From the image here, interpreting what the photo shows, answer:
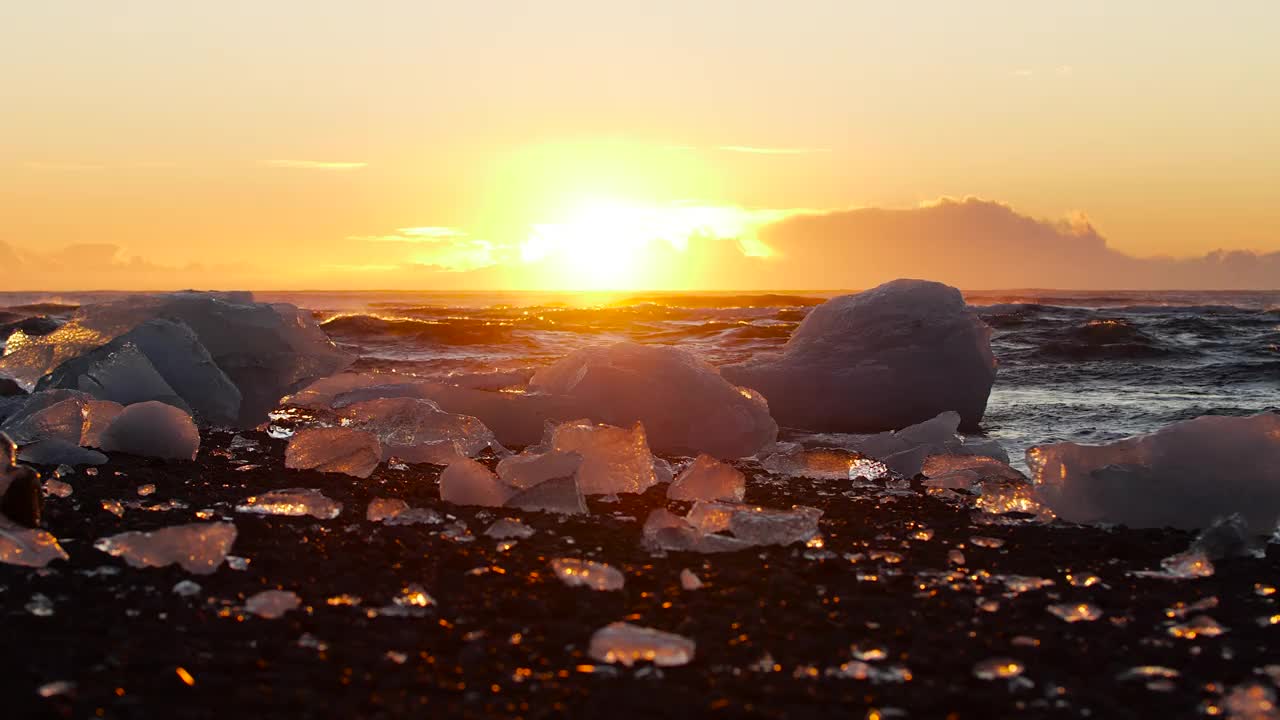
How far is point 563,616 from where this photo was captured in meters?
2.02

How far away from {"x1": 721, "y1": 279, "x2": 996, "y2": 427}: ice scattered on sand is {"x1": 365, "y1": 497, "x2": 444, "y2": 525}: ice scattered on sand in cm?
323

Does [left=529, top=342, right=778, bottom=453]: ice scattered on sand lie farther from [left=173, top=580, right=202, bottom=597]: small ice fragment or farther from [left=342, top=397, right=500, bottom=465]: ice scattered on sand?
[left=173, top=580, right=202, bottom=597]: small ice fragment

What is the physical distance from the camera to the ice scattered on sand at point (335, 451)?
146 inches

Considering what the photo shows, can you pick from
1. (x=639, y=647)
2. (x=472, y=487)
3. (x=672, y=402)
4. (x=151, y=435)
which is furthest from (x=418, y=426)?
(x=639, y=647)

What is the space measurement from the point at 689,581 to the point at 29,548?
164 centimetres

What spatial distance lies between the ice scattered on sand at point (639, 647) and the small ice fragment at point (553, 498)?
3.91ft

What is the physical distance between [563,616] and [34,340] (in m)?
4.96

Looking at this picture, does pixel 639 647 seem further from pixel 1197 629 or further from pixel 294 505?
pixel 294 505

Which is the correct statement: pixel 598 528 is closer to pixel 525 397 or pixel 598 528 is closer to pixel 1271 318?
pixel 525 397

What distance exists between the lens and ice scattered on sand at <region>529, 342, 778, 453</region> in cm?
473

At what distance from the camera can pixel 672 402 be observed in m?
4.85

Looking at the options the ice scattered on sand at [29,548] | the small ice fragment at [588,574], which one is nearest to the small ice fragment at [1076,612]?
the small ice fragment at [588,574]

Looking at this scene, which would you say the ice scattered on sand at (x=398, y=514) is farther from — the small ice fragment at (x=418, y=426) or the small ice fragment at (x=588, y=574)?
the small ice fragment at (x=418, y=426)

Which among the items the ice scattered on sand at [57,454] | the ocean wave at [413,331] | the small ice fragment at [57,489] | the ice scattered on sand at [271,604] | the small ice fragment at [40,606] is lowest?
the ice scattered on sand at [271,604]
